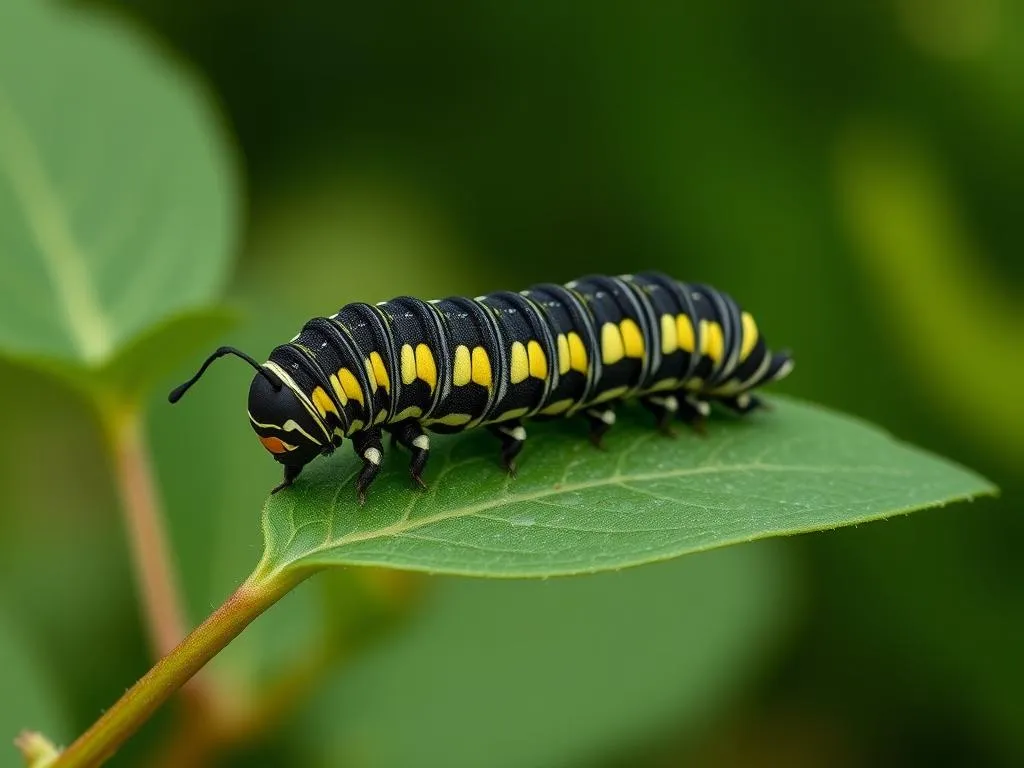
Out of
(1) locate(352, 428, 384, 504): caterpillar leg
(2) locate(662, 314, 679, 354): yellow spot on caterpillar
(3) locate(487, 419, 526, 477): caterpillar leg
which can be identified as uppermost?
(1) locate(352, 428, 384, 504): caterpillar leg

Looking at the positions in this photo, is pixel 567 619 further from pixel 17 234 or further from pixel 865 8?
pixel 865 8

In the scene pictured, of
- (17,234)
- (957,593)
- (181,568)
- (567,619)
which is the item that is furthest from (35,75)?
(957,593)

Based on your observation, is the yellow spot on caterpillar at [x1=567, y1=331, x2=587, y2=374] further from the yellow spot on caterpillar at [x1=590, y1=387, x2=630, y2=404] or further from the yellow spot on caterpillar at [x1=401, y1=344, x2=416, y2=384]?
the yellow spot on caterpillar at [x1=401, y1=344, x2=416, y2=384]

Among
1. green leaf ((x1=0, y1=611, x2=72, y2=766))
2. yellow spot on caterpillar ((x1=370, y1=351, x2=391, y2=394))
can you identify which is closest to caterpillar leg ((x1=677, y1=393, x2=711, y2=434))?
yellow spot on caterpillar ((x1=370, y1=351, x2=391, y2=394))

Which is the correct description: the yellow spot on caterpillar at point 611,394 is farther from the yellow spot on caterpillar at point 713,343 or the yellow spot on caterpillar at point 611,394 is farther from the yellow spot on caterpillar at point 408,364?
the yellow spot on caterpillar at point 408,364

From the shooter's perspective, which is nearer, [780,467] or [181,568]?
[780,467]

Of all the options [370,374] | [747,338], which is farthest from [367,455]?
[747,338]

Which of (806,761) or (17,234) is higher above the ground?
(17,234)
